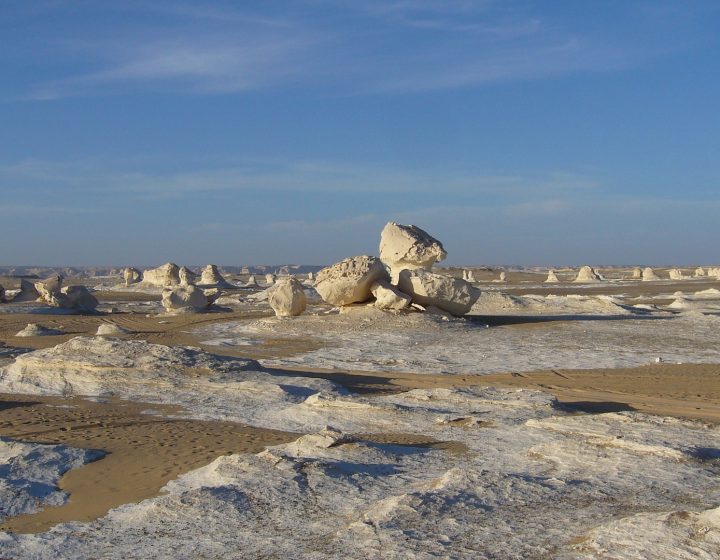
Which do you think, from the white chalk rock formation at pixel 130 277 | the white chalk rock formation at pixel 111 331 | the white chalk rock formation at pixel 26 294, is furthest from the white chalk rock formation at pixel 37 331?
the white chalk rock formation at pixel 130 277

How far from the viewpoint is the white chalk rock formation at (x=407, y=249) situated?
22.9 meters

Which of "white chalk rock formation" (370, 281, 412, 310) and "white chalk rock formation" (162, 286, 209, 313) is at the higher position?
"white chalk rock formation" (370, 281, 412, 310)

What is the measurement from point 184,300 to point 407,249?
8116 mm

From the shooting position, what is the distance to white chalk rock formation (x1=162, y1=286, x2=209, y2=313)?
2694cm

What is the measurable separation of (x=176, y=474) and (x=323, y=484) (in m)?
1.50

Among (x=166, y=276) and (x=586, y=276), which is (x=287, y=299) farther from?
(x=586, y=276)

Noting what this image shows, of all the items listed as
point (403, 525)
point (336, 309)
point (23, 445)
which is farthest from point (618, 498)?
point (336, 309)

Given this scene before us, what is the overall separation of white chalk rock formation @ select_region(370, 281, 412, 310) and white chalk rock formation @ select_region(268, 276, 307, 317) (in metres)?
2.29

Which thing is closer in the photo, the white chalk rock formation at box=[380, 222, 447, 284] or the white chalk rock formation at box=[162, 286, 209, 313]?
the white chalk rock formation at box=[380, 222, 447, 284]

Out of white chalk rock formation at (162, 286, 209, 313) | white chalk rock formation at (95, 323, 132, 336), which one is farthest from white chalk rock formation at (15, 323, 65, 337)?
white chalk rock formation at (162, 286, 209, 313)

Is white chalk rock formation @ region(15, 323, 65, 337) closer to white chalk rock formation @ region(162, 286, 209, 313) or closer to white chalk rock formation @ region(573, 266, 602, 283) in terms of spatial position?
white chalk rock formation @ region(162, 286, 209, 313)

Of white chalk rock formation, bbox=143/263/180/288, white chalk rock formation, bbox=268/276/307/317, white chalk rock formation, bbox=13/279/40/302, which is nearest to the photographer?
white chalk rock formation, bbox=268/276/307/317

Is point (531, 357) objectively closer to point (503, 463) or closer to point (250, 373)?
point (250, 373)

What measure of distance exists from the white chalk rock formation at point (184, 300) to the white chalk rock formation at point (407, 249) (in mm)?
6905
